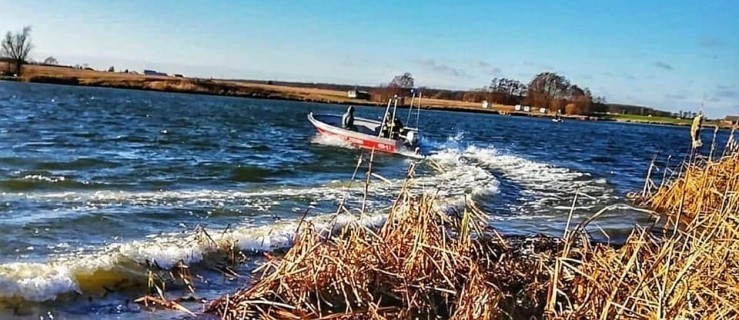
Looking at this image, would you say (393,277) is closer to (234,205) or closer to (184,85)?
(234,205)

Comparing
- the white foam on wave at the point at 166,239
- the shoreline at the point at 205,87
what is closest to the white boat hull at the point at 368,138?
the white foam on wave at the point at 166,239

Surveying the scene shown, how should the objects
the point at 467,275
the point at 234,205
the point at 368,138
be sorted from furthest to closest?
1. the point at 368,138
2. the point at 234,205
3. the point at 467,275

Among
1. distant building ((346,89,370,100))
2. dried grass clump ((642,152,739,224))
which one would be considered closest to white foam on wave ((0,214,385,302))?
dried grass clump ((642,152,739,224))

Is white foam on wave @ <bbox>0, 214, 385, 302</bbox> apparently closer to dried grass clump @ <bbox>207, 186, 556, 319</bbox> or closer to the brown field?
dried grass clump @ <bbox>207, 186, 556, 319</bbox>

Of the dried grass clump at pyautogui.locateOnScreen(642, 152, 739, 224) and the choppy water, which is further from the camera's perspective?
the dried grass clump at pyautogui.locateOnScreen(642, 152, 739, 224)

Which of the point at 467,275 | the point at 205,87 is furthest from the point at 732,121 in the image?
the point at 205,87

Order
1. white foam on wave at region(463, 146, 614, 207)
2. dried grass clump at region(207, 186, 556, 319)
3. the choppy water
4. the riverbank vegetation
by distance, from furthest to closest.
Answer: white foam on wave at region(463, 146, 614, 207)
the choppy water
dried grass clump at region(207, 186, 556, 319)
the riverbank vegetation

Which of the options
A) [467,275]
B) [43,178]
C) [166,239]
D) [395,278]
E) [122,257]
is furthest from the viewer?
[43,178]

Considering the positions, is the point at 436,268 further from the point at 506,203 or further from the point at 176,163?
the point at 176,163

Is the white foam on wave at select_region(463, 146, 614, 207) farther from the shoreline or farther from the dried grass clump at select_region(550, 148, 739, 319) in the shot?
the shoreline

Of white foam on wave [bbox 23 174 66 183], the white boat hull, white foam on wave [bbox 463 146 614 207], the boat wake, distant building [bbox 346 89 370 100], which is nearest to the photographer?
the boat wake

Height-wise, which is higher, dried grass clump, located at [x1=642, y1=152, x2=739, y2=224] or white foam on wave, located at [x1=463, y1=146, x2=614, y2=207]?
dried grass clump, located at [x1=642, y1=152, x2=739, y2=224]

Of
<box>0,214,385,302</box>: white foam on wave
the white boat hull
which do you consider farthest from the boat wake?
the white boat hull

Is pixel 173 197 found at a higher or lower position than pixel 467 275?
lower
